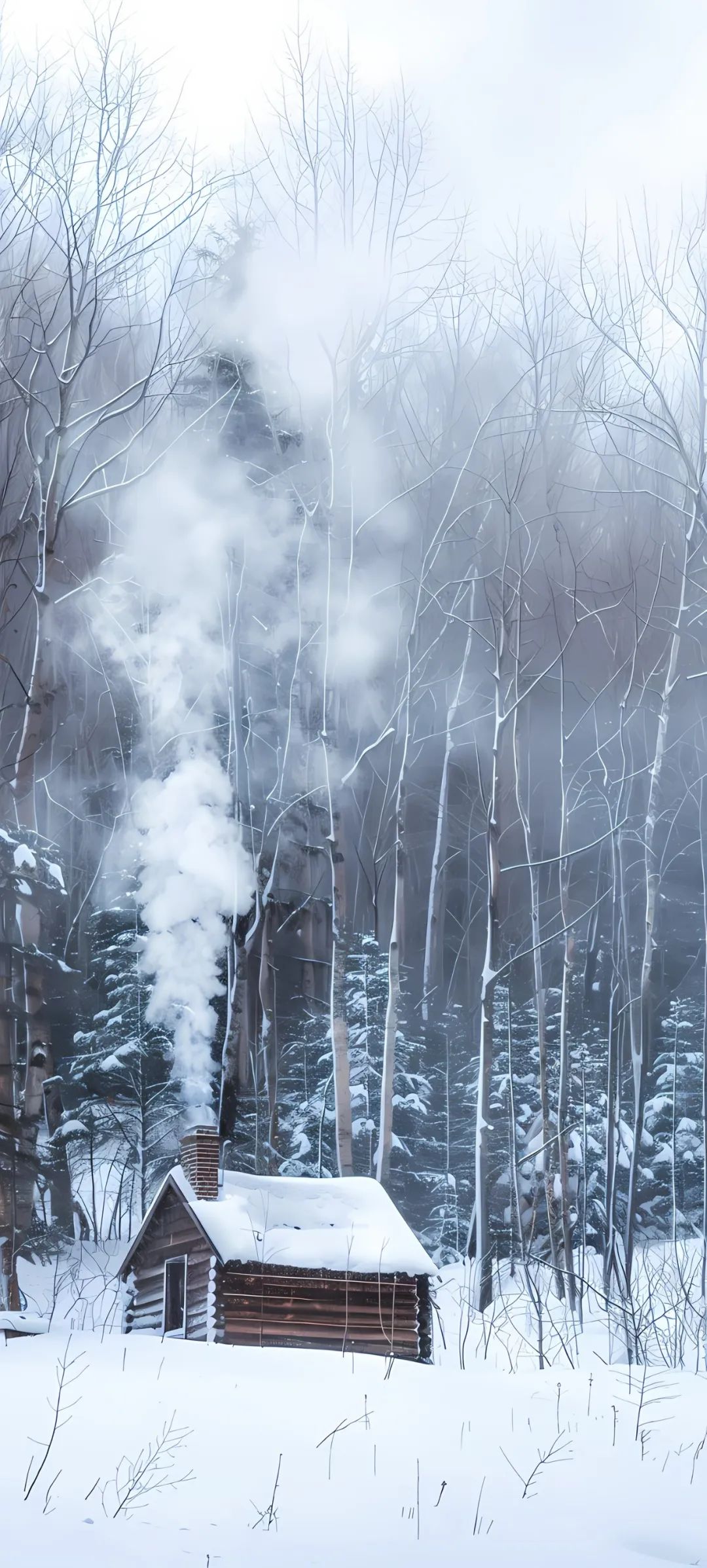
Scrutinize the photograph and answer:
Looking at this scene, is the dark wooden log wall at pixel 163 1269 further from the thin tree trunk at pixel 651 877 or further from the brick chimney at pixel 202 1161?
the thin tree trunk at pixel 651 877

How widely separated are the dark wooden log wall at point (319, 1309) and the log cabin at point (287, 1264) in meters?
0.01

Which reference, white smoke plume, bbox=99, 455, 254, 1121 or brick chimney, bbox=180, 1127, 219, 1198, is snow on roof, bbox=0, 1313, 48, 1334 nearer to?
brick chimney, bbox=180, 1127, 219, 1198

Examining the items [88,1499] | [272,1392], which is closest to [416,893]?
[272,1392]

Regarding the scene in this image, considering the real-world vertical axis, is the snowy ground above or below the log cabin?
below

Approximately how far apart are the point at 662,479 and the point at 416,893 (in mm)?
12499

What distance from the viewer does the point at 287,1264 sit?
16297mm

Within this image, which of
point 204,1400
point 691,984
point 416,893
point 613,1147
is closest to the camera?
point 204,1400

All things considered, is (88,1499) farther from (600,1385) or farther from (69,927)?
(69,927)

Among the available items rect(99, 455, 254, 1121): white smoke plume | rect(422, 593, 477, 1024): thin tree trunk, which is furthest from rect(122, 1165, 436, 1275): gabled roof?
rect(422, 593, 477, 1024): thin tree trunk

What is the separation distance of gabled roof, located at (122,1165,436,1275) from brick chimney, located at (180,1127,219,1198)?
122 millimetres

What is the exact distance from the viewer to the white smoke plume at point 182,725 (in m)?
26.8

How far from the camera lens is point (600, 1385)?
1046cm

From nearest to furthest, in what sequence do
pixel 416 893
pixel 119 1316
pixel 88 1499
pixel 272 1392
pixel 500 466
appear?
pixel 88 1499
pixel 272 1392
pixel 119 1316
pixel 500 466
pixel 416 893

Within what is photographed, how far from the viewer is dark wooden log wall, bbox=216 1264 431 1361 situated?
16.1 metres
